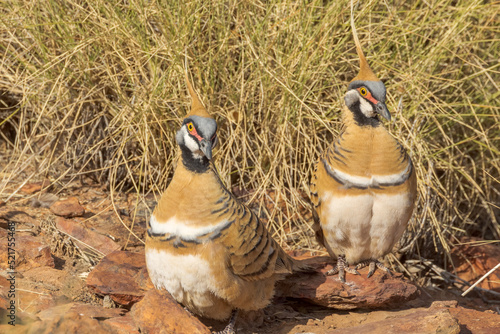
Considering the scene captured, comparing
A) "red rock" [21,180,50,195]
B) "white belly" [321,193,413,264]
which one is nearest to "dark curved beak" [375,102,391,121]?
"white belly" [321,193,413,264]

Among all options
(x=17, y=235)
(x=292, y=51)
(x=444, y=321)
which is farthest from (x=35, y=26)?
(x=444, y=321)

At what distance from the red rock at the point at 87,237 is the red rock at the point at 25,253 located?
0.39 meters

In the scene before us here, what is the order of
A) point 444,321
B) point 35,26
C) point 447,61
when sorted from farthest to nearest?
point 447,61 → point 35,26 → point 444,321

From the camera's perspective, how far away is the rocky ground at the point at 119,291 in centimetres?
340

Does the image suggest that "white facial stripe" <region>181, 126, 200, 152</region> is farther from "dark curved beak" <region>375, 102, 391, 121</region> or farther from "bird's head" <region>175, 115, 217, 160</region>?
"dark curved beak" <region>375, 102, 391, 121</region>

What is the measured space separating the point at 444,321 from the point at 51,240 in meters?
2.82

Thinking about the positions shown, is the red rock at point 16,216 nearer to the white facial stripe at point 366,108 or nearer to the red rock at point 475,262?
the white facial stripe at point 366,108

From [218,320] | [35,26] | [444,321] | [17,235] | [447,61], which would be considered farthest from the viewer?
[447,61]

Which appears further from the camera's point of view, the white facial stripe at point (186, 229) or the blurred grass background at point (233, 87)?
the blurred grass background at point (233, 87)

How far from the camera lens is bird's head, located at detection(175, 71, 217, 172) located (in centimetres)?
344

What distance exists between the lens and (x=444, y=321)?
11.3 feet

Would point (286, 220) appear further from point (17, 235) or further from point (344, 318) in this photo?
point (17, 235)

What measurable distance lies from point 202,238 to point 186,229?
103 mm

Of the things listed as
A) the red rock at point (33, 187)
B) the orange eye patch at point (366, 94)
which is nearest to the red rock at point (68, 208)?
the red rock at point (33, 187)
